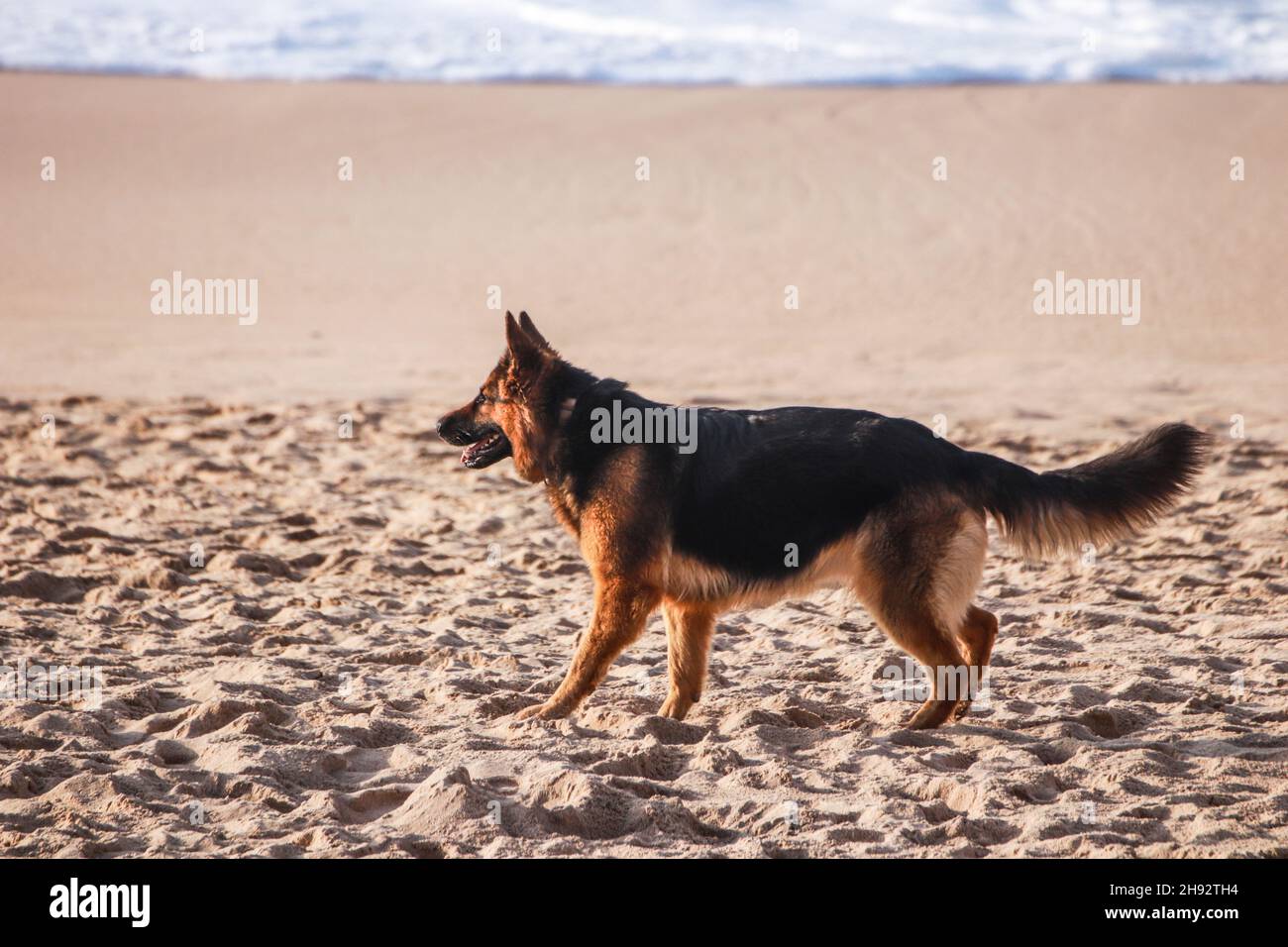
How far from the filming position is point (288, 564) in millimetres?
8266

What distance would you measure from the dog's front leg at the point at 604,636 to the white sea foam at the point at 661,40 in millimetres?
20668

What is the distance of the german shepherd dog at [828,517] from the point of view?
5535mm

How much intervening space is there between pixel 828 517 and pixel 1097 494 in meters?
1.17

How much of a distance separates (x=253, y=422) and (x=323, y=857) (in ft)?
26.9

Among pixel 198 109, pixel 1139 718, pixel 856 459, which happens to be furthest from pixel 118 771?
pixel 198 109

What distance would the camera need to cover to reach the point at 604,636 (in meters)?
5.77

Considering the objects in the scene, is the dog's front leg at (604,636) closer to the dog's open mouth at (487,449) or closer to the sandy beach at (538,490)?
the sandy beach at (538,490)

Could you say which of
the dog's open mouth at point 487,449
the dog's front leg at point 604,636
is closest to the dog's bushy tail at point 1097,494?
the dog's front leg at point 604,636

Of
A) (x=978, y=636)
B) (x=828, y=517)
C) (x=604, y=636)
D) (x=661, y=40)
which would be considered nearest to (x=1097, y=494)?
(x=978, y=636)

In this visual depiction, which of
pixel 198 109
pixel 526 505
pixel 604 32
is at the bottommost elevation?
pixel 526 505

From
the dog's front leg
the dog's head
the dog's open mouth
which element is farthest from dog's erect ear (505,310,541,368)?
the dog's front leg

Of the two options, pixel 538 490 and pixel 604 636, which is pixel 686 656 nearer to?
pixel 604 636

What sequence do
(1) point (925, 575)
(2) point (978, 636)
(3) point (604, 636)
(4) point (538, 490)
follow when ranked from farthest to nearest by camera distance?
(4) point (538, 490)
(2) point (978, 636)
(3) point (604, 636)
(1) point (925, 575)

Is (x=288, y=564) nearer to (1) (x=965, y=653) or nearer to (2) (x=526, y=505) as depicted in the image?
(2) (x=526, y=505)
